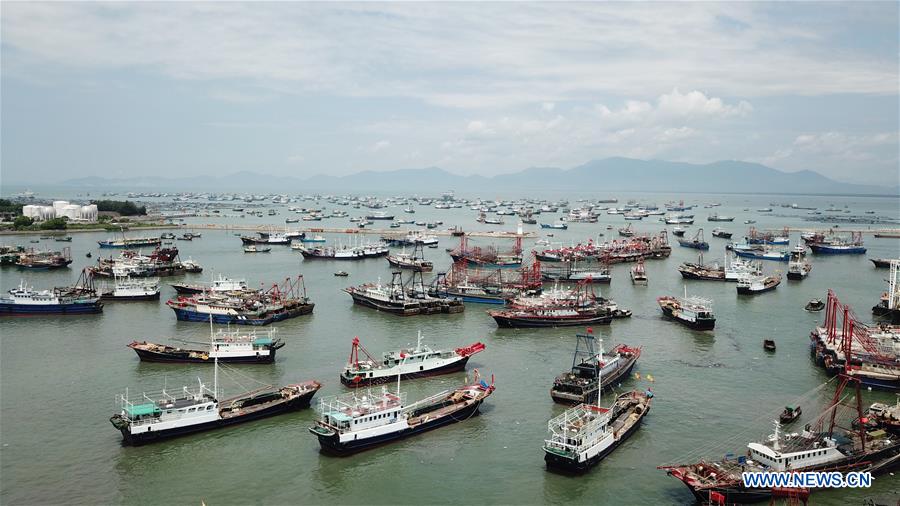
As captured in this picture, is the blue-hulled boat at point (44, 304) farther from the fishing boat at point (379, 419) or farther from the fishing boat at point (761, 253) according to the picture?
the fishing boat at point (761, 253)

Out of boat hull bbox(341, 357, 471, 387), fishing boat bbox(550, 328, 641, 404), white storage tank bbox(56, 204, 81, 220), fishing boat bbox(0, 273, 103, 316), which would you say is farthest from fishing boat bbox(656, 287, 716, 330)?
white storage tank bbox(56, 204, 81, 220)

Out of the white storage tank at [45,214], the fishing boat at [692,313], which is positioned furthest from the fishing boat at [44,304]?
the white storage tank at [45,214]

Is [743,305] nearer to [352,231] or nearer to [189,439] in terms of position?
[189,439]

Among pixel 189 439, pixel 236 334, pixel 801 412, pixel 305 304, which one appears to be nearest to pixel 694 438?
pixel 801 412

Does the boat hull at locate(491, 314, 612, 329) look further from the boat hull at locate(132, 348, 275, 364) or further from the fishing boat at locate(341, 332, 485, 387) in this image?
the boat hull at locate(132, 348, 275, 364)

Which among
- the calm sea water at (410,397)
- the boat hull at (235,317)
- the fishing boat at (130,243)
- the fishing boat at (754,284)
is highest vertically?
the fishing boat at (130,243)

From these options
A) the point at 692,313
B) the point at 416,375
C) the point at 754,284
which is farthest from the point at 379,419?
the point at 754,284

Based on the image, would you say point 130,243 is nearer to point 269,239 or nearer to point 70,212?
point 269,239
